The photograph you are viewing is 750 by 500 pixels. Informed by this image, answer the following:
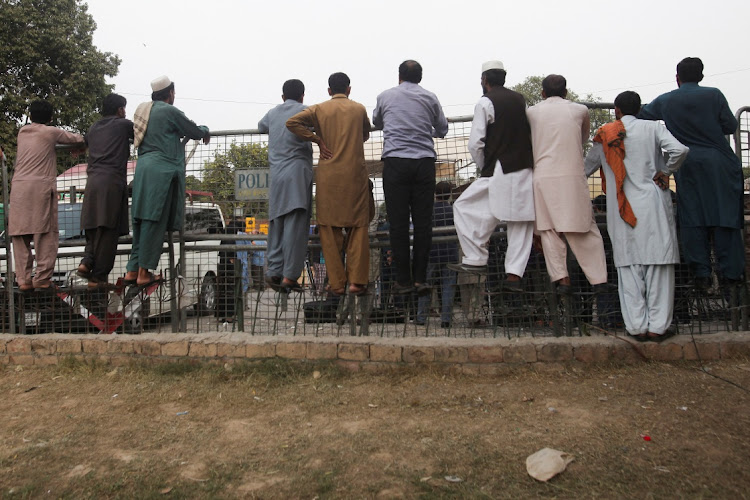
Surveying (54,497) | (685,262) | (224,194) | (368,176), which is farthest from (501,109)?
(54,497)

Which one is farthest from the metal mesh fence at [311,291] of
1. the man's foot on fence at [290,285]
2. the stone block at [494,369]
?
the stone block at [494,369]

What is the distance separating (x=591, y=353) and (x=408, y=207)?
6.15 feet

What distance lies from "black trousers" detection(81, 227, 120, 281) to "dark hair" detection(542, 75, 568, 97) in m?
3.97

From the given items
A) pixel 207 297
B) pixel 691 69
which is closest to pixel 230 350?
pixel 207 297

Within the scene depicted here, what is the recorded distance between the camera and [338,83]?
5.06m

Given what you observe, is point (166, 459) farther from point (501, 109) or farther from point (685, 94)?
point (685, 94)

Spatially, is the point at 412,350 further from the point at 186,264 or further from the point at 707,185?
the point at 707,185

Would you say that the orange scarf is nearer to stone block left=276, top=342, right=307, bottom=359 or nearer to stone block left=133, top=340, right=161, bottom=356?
stone block left=276, top=342, right=307, bottom=359

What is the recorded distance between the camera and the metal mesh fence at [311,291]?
4922 millimetres

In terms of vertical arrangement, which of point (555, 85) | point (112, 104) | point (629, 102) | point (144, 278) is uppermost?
point (112, 104)

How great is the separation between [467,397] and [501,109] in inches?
90.0

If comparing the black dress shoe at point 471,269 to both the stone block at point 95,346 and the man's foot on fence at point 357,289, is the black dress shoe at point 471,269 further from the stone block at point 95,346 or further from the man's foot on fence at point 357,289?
the stone block at point 95,346

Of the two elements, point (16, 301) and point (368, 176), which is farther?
point (16, 301)

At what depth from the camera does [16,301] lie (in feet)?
19.2
